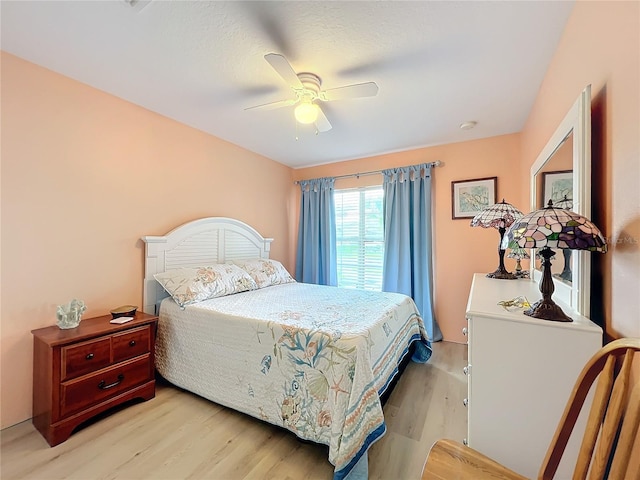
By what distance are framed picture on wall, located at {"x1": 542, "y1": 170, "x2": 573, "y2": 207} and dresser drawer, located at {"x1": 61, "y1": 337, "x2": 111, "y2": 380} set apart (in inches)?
114

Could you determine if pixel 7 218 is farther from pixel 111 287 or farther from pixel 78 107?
pixel 78 107

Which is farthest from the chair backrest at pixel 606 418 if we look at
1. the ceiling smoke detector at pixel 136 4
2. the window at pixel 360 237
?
the window at pixel 360 237

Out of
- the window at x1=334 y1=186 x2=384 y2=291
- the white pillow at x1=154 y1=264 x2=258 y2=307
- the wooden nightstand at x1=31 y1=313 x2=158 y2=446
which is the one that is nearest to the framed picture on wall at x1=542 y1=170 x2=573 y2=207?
the window at x1=334 y1=186 x2=384 y2=291

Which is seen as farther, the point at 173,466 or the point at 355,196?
the point at 355,196

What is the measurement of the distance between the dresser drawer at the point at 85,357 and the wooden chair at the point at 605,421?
80.9 inches

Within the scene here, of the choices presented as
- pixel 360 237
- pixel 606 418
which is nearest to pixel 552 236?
pixel 606 418

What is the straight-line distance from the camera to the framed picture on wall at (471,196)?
3.09 m

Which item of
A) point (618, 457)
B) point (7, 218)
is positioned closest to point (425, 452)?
point (618, 457)

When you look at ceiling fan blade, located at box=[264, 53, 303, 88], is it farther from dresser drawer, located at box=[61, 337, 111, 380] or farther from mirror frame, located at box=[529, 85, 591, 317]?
dresser drawer, located at box=[61, 337, 111, 380]

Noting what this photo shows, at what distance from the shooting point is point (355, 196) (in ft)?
13.1

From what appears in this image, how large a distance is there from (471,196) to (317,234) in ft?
6.88

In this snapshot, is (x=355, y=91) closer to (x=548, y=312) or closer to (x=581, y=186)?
(x=581, y=186)

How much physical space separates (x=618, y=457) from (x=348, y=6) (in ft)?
6.39

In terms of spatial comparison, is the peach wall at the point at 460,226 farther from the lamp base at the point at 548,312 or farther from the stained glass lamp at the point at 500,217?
the lamp base at the point at 548,312
